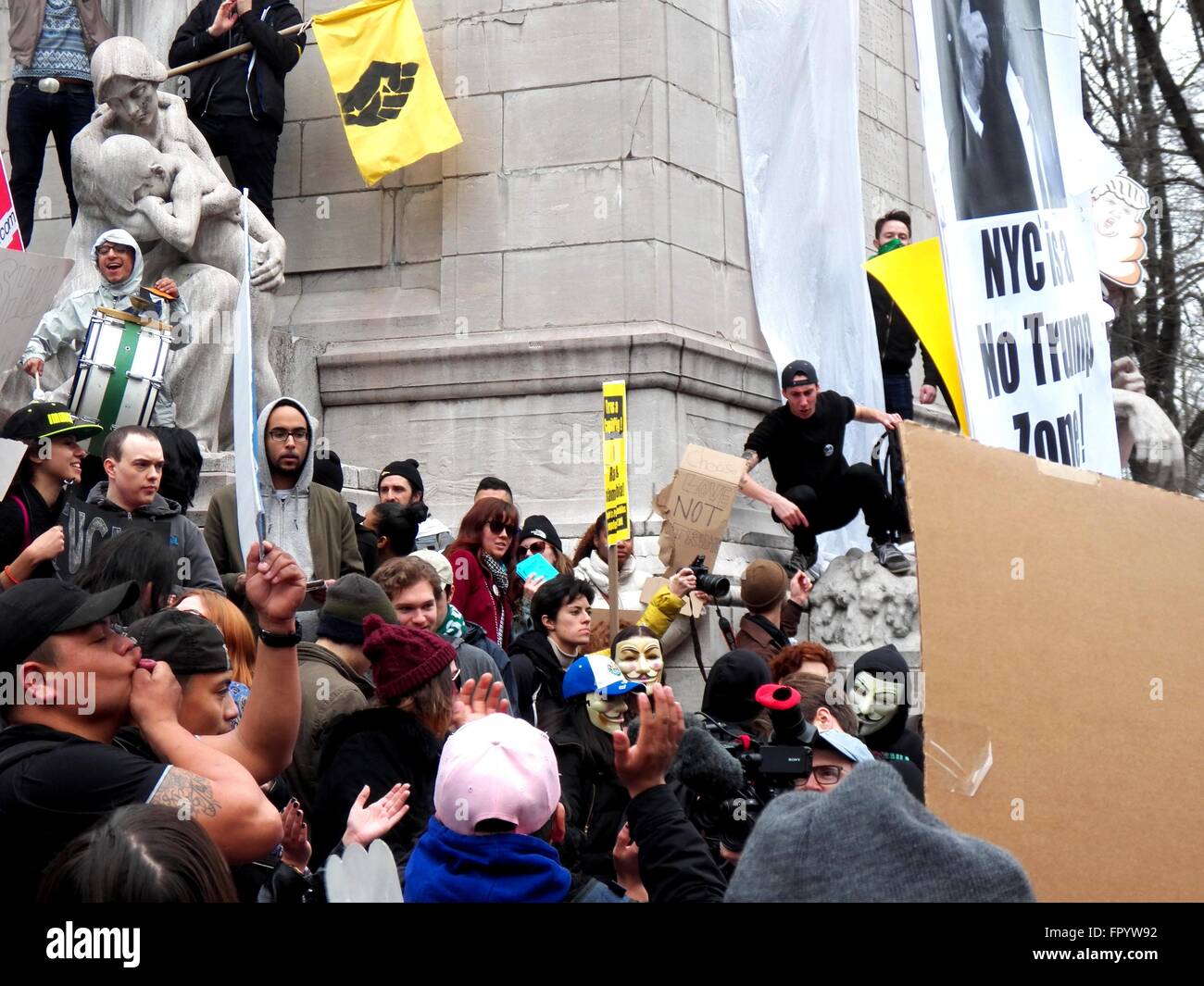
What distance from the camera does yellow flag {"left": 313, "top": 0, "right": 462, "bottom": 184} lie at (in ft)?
39.4

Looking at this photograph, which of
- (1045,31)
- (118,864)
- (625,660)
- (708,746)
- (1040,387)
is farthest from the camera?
(1045,31)

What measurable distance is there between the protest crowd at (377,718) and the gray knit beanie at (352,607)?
10 mm

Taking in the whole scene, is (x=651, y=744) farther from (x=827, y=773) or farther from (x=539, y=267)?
(x=539, y=267)

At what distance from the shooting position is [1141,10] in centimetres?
2098

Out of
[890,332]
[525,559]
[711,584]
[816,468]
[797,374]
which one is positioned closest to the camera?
[711,584]

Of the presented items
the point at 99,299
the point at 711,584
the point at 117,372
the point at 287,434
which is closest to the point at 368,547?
the point at 287,434

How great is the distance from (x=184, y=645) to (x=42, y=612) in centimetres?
66

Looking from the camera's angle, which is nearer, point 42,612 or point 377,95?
point 42,612

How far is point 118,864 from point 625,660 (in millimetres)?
4054

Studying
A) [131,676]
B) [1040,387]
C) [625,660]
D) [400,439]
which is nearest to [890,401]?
[400,439]

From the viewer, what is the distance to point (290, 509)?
7.73 meters

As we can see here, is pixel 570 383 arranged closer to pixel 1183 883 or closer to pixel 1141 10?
pixel 1183 883

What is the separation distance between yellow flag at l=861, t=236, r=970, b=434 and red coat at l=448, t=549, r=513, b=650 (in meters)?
3.48

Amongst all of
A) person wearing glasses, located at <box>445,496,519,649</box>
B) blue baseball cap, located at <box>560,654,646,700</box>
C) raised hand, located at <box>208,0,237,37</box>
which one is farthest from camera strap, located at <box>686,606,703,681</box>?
raised hand, located at <box>208,0,237,37</box>
